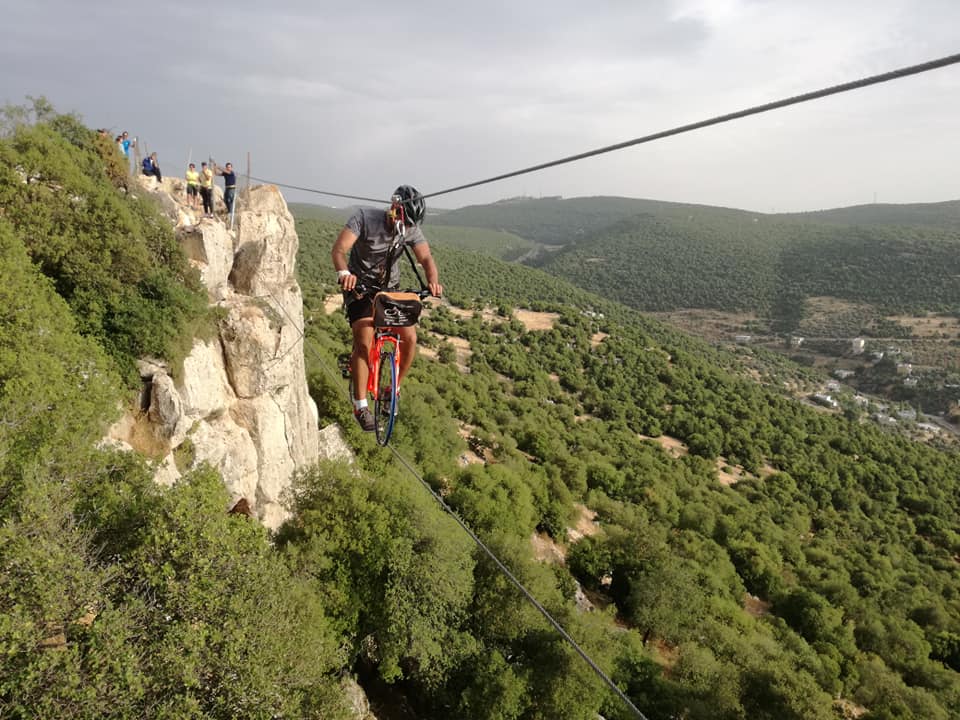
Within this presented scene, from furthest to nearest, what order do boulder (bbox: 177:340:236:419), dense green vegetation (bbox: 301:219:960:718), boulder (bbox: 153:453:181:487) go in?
dense green vegetation (bbox: 301:219:960:718) < boulder (bbox: 177:340:236:419) < boulder (bbox: 153:453:181:487)

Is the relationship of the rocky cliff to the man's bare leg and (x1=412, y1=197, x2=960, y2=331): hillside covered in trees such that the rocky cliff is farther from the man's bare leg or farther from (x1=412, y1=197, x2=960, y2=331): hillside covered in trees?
(x1=412, y1=197, x2=960, y2=331): hillside covered in trees

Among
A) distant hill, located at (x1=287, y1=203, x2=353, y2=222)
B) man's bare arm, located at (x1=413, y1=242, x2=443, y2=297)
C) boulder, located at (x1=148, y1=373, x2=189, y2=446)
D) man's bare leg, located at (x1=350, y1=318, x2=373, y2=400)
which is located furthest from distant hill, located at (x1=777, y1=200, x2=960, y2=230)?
boulder, located at (x1=148, y1=373, x2=189, y2=446)

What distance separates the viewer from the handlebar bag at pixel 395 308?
20.8 feet

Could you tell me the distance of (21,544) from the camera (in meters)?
6.41

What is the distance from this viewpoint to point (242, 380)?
547 inches

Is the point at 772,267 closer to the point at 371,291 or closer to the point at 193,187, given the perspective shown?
the point at 193,187

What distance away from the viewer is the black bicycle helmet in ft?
20.8

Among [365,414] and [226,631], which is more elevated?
[365,414]

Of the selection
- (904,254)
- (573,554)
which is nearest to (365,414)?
(573,554)

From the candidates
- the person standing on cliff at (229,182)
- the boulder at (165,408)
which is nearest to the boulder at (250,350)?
the boulder at (165,408)

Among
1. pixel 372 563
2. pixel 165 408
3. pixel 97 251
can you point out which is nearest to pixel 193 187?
pixel 97 251

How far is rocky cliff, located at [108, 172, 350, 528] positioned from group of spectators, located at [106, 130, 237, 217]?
2.30ft

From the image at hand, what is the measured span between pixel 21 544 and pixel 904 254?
540ft

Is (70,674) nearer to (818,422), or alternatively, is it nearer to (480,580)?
(480,580)
